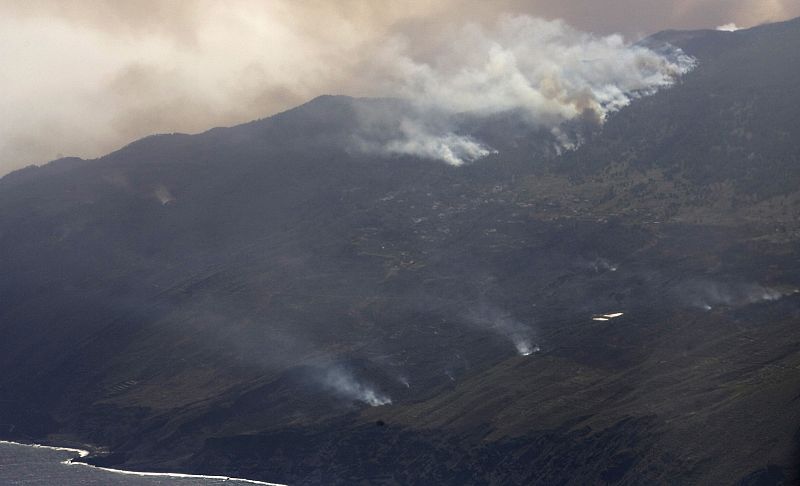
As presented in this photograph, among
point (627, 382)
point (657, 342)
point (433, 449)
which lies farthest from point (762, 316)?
point (433, 449)

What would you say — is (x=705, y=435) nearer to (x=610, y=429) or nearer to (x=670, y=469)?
(x=670, y=469)

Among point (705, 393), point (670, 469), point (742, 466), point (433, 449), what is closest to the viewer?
point (742, 466)

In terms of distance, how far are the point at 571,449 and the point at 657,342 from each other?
36.1 m

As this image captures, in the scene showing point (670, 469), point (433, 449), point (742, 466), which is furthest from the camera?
point (433, 449)

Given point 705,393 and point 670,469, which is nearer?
point 670,469

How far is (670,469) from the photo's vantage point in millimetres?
149750

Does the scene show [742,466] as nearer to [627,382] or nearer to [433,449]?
[627,382]

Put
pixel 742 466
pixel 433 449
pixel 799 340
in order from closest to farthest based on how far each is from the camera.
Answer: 1. pixel 742 466
2. pixel 799 340
3. pixel 433 449

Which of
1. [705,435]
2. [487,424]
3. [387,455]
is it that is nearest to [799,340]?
[705,435]

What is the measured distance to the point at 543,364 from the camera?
654 feet

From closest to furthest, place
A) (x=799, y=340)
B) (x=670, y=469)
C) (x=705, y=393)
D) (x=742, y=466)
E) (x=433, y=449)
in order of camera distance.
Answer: (x=742, y=466) < (x=670, y=469) < (x=705, y=393) < (x=799, y=340) < (x=433, y=449)

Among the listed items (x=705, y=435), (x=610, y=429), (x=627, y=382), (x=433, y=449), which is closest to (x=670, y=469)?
(x=705, y=435)

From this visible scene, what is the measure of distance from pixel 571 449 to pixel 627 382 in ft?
60.3

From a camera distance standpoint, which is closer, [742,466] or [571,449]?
[742,466]
